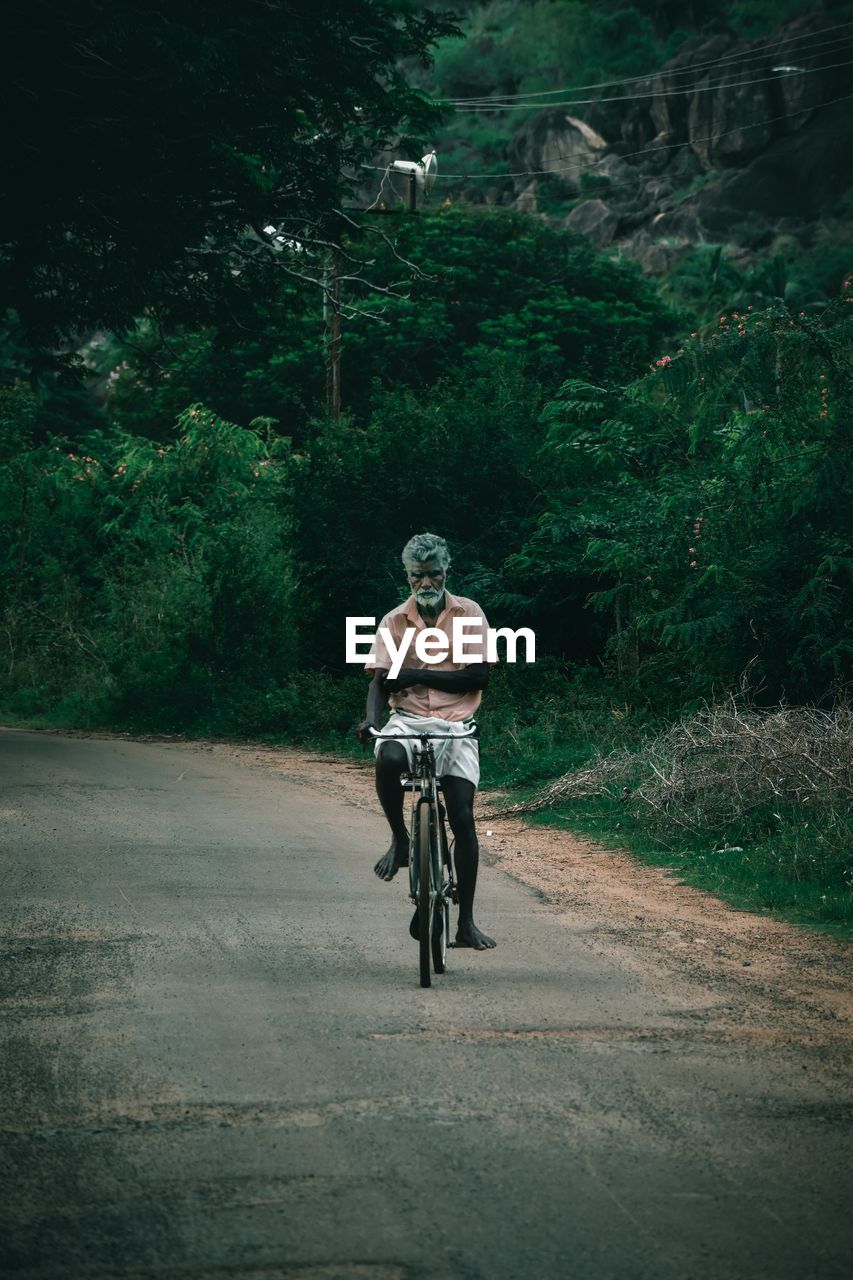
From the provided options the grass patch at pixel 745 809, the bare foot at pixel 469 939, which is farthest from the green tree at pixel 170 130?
the bare foot at pixel 469 939

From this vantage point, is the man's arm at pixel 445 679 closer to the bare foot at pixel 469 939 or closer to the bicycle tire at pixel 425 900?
the bicycle tire at pixel 425 900

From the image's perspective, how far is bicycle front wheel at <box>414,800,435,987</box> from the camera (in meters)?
6.73

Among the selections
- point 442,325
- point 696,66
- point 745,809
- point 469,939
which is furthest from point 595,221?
point 469,939

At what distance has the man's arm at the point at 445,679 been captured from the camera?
7.22 meters

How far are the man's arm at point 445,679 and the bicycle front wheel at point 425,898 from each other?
707 mm

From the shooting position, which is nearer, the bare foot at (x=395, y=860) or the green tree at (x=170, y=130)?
the bare foot at (x=395, y=860)

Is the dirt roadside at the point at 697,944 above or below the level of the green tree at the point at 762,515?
below

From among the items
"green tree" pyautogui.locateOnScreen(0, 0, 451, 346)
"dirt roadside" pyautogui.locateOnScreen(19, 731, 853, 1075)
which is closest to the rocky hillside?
"green tree" pyautogui.locateOnScreen(0, 0, 451, 346)

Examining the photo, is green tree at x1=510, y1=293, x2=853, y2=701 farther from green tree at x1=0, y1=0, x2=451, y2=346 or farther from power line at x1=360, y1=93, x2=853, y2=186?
power line at x1=360, y1=93, x2=853, y2=186

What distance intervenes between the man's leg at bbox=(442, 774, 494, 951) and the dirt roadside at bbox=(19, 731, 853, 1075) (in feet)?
2.42

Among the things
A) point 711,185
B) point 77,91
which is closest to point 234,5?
point 77,91

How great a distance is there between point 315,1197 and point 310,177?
16732mm

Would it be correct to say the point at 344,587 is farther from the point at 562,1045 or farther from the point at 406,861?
the point at 562,1045

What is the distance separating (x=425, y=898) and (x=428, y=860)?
0.54 feet
